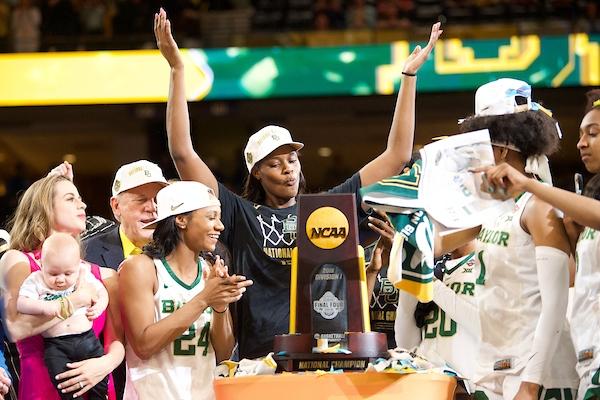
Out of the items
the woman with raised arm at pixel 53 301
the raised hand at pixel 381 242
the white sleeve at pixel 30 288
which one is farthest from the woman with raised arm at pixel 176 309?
the raised hand at pixel 381 242

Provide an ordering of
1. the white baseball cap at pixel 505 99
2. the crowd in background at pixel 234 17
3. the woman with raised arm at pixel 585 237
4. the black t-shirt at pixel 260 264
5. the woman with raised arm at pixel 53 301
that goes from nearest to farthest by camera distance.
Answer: the woman with raised arm at pixel 585 237
the white baseball cap at pixel 505 99
the woman with raised arm at pixel 53 301
the black t-shirt at pixel 260 264
the crowd in background at pixel 234 17

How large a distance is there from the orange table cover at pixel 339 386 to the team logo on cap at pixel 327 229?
1.43 ft

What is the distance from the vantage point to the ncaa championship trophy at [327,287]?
142 inches

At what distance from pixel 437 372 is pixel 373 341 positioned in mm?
225

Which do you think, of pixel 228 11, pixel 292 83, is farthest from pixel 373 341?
pixel 228 11

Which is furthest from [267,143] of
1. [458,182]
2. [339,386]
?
[339,386]

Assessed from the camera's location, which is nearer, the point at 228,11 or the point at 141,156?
the point at 228,11

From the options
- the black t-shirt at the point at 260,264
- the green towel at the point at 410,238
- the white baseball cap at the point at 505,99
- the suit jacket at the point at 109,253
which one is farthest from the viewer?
the suit jacket at the point at 109,253

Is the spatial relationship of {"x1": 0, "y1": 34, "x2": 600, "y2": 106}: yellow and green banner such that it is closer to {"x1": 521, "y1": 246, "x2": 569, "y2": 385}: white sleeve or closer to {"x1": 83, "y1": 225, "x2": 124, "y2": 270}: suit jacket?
{"x1": 83, "y1": 225, "x2": 124, "y2": 270}: suit jacket

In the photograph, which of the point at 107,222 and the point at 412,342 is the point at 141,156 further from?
the point at 412,342

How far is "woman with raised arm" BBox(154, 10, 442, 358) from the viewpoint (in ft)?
14.8

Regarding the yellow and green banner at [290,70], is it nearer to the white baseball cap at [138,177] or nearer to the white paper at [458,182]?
the white baseball cap at [138,177]

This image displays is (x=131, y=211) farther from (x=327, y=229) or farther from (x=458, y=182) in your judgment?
(x=458, y=182)

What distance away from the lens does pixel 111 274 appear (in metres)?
4.46
